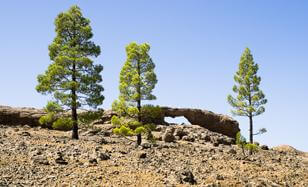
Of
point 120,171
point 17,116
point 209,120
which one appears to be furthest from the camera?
point 209,120

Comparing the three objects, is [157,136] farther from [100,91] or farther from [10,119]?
[10,119]

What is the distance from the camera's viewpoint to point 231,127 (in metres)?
54.9

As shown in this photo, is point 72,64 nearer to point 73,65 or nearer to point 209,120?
point 73,65

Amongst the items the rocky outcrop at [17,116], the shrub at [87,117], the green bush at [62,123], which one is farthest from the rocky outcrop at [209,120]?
the green bush at [62,123]

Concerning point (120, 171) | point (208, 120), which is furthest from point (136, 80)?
point (208, 120)

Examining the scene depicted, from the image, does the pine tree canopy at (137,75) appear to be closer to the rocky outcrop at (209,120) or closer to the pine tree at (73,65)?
the pine tree at (73,65)

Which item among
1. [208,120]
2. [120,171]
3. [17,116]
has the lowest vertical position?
[120,171]

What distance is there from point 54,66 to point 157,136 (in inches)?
570

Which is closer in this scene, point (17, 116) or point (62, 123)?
point (62, 123)

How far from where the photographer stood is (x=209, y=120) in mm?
55344

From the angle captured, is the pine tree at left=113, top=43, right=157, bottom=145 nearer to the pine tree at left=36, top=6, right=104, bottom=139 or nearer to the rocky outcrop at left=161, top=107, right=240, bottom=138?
the pine tree at left=36, top=6, right=104, bottom=139

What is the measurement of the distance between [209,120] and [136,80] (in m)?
25.6

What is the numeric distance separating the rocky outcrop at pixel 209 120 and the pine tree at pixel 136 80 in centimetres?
2265

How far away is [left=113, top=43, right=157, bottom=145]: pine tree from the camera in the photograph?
32.1 meters
